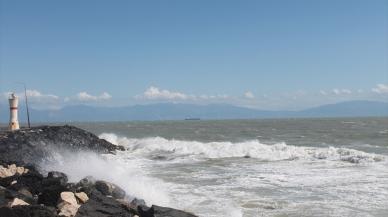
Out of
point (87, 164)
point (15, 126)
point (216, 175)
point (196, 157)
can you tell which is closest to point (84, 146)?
point (15, 126)

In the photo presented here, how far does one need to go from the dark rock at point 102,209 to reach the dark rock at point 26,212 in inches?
29.0

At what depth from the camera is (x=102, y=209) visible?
10.1 meters

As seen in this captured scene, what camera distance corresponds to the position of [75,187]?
12.3 metres

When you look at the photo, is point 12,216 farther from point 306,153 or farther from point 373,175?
point 306,153

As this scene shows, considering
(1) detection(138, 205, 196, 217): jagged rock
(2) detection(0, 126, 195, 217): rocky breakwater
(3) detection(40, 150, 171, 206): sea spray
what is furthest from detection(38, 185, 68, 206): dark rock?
(3) detection(40, 150, 171, 206): sea spray

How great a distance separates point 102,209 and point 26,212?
63.4 inches

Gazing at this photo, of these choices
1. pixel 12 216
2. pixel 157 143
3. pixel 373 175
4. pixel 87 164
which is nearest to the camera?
pixel 12 216

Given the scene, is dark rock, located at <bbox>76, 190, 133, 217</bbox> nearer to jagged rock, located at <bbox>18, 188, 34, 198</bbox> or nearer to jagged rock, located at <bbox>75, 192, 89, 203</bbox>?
jagged rock, located at <bbox>75, 192, 89, 203</bbox>

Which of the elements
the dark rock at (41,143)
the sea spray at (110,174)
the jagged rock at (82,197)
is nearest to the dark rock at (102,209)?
the jagged rock at (82,197)

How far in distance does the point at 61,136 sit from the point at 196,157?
7.29m

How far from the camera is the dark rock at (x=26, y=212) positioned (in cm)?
881

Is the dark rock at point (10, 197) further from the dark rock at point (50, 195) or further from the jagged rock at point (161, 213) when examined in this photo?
the jagged rock at point (161, 213)

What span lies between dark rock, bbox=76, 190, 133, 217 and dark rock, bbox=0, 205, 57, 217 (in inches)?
29.0

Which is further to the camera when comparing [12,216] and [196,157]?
[196,157]
